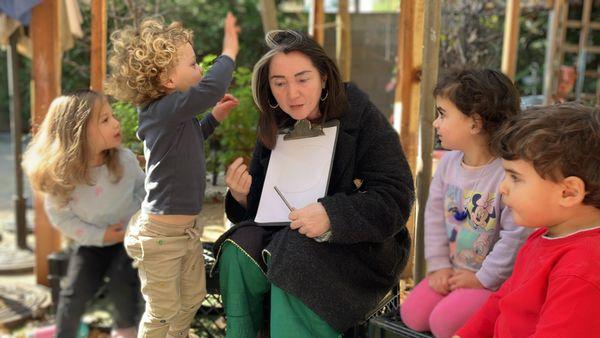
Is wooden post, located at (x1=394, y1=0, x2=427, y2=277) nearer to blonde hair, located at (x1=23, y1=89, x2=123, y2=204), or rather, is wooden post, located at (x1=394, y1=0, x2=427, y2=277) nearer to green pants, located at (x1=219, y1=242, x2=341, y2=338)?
green pants, located at (x1=219, y1=242, x2=341, y2=338)

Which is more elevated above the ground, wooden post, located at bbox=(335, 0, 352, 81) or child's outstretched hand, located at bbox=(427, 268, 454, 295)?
wooden post, located at bbox=(335, 0, 352, 81)

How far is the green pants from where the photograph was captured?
180cm

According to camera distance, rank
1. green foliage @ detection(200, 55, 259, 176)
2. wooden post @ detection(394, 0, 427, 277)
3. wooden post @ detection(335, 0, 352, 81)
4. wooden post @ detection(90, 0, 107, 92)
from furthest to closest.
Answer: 1. wooden post @ detection(335, 0, 352, 81)
2. wooden post @ detection(90, 0, 107, 92)
3. wooden post @ detection(394, 0, 427, 277)
4. green foliage @ detection(200, 55, 259, 176)

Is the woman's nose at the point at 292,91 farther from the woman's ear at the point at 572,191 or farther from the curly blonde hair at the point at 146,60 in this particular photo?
the woman's ear at the point at 572,191

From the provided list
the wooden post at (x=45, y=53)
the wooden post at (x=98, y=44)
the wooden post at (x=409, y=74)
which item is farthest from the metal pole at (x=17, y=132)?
the wooden post at (x=409, y=74)

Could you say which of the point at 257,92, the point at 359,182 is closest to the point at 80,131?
the point at 257,92

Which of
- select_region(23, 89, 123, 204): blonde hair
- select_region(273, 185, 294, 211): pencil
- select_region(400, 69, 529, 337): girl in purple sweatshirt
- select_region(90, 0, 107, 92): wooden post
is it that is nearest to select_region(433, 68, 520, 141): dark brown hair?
select_region(400, 69, 529, 337): girl in purple sweatshirt

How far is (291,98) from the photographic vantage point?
195 cm

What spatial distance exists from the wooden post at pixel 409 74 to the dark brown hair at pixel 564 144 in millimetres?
1301

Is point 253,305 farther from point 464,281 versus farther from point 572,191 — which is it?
point 572,191

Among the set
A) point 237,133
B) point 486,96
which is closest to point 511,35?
point 237,133

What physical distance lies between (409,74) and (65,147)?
1.74 meters

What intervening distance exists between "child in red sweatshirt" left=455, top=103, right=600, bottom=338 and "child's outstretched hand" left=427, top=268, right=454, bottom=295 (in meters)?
0.41

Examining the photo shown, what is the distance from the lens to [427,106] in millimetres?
2514
